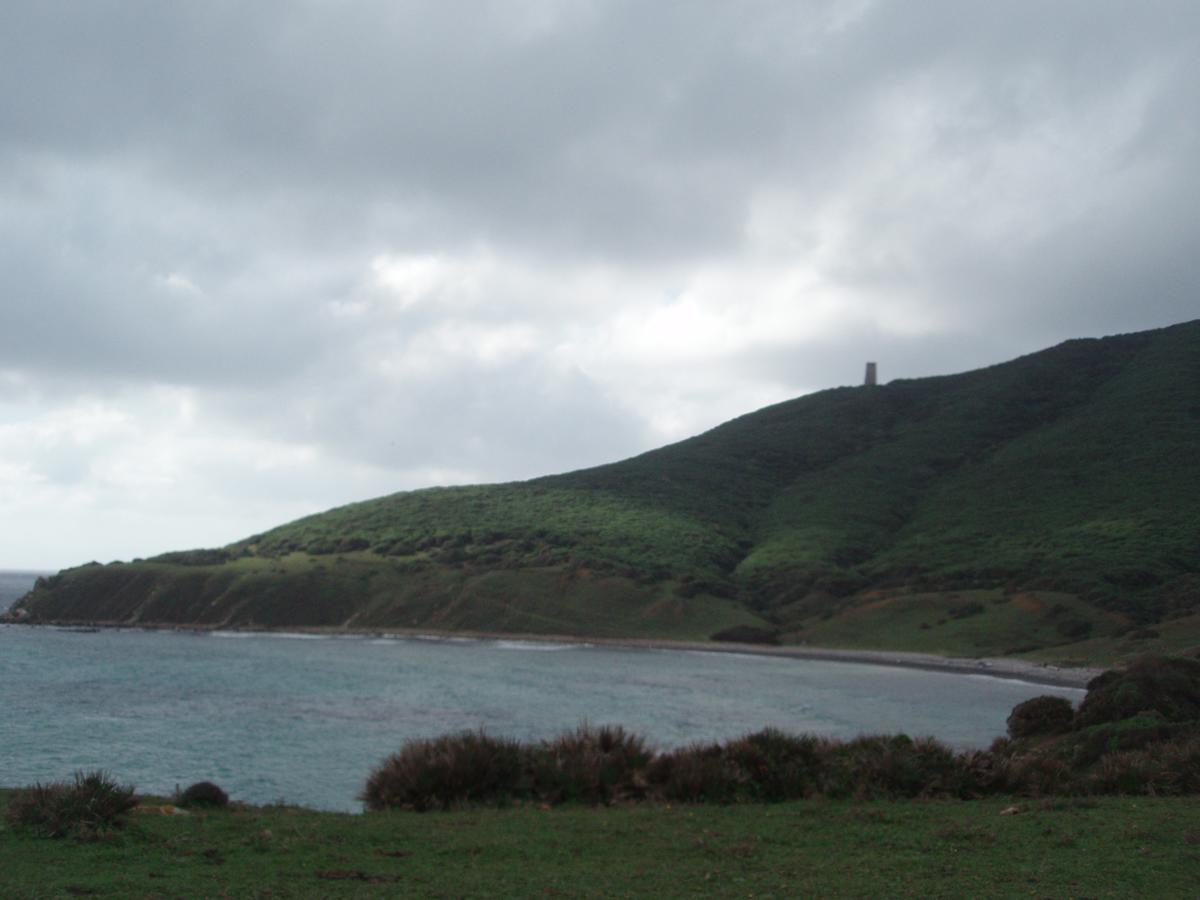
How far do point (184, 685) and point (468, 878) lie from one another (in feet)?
135

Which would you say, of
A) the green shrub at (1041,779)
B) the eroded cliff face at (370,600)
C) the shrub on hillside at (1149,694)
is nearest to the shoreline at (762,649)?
the eroded cliff face at (370,600)

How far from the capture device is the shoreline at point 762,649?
5250 centimetres

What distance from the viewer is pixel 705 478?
121 m

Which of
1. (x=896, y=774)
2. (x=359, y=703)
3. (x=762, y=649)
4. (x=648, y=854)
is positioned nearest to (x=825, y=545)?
(x=762, y=649)

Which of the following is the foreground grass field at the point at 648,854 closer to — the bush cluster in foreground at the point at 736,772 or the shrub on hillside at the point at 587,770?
the bush cluster in foreground at the point at 736,772

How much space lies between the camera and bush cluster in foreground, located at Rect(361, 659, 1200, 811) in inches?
464

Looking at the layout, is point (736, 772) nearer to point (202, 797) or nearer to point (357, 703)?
point (202, 797)

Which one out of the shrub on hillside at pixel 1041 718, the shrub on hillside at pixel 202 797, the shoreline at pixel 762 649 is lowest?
the shoreline at pixel 762 649

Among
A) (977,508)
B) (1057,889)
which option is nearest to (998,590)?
(977,508)

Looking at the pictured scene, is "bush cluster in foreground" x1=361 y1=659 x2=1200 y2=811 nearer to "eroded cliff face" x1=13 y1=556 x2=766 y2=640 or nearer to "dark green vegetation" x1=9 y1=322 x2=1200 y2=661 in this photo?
"dark green vegetation" x1=9 y1=322 x2=1200 y2=661

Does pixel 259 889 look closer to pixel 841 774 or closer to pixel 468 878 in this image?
pixel 468 878

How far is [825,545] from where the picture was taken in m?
92.6

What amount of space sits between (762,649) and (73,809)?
64.1 m

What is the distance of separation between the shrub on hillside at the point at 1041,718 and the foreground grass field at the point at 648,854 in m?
8.88
